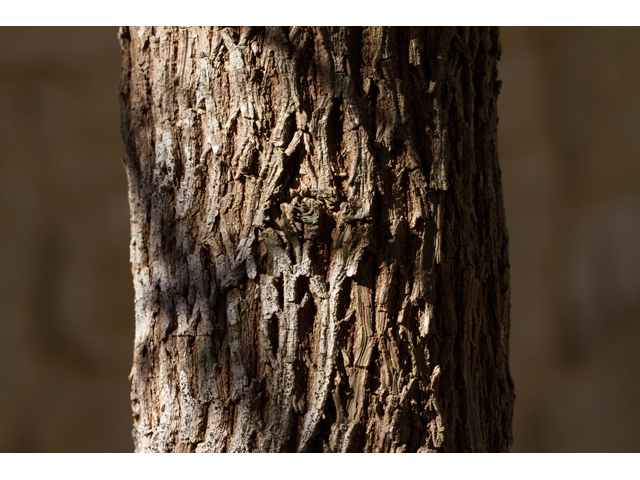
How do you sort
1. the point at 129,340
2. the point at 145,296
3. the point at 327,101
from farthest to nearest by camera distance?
the point at 129,340
the point at 145,296
the point at 327,101

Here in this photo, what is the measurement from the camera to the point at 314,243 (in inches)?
33.0

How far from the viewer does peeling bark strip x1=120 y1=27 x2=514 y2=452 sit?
0.84 m

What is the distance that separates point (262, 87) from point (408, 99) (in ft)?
0.76

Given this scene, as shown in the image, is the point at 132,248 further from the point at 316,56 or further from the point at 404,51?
the point at 404,51

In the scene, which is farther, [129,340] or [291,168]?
[129,340]

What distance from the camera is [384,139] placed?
85cm

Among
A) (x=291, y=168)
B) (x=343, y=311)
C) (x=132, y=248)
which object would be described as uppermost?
(x=291, y=168)

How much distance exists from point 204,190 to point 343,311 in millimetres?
294

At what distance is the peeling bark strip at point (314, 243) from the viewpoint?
2.75 ft

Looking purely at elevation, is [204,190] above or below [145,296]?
above

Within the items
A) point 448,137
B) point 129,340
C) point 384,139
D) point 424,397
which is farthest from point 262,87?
point 129,340

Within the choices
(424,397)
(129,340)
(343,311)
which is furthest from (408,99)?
(129,340)

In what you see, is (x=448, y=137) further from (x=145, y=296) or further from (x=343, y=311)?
(x=145, y=296)

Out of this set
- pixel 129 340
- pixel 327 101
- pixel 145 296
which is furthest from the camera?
pixel 129 340
